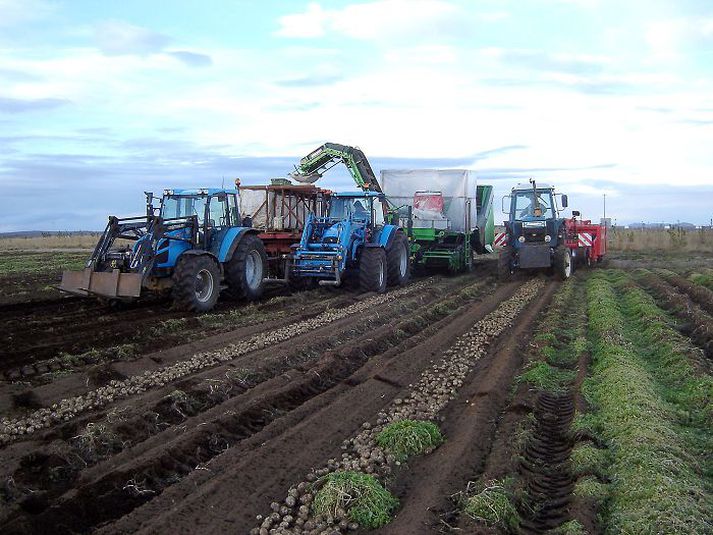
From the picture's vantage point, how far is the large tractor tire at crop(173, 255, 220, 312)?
11797mm

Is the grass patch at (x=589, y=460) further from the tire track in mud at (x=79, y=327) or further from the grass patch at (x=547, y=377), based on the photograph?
the tire track in mud at (x=79, y=327)

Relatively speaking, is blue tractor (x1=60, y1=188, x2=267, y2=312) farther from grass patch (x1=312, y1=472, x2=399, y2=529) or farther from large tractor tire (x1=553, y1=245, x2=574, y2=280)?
large tractor tire (x1=553, y1=245, x2=574, y2=280)

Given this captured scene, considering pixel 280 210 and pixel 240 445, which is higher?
pixel 280 210

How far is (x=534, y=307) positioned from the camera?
13.2 m

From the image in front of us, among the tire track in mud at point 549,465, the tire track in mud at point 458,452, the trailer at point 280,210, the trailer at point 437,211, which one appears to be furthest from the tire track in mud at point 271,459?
the trailer at point 437,211

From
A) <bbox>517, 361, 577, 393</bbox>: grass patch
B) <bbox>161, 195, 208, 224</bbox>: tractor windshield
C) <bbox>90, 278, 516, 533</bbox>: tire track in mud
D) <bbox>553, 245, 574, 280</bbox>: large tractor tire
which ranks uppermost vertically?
<bbox>161, 195, 208, 224</bbox>: tractor windshield

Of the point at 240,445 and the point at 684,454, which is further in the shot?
the point at 240,445

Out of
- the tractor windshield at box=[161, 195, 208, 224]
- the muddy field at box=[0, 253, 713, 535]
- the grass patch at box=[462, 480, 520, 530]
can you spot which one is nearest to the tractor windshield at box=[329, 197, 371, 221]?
the tractor windshield at box=[161, 195, 208, 224]

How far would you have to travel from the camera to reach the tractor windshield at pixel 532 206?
18250 mm

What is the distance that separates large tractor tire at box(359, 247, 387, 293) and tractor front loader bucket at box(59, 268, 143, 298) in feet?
18.1

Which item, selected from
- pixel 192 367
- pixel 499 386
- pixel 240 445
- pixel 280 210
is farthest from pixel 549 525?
pixel 280 210

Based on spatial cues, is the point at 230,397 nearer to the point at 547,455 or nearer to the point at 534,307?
the point at 547,455

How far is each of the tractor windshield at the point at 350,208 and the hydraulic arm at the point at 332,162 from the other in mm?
3271

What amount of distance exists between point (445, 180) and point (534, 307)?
8.04 meters
